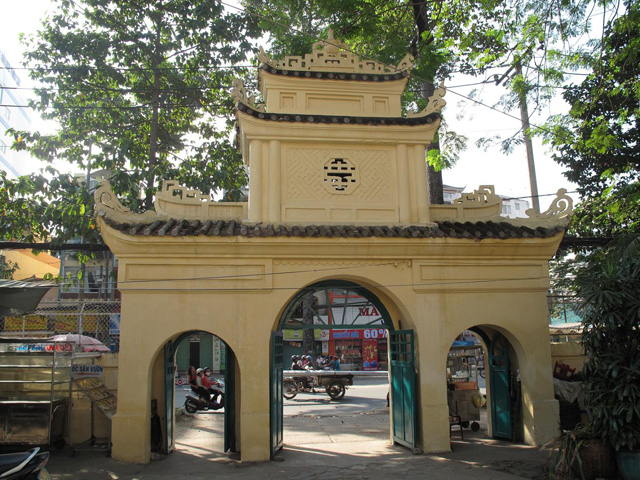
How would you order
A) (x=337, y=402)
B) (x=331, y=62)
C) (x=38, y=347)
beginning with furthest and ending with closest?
(x=337, y=402) < (x=38, y=347) < (x=331, y=62)

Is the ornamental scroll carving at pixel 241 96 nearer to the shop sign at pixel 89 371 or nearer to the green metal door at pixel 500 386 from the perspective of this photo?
the shop sign at pixel 89 371

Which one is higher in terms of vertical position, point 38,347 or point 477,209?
point 477,209

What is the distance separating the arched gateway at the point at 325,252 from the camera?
9539mm

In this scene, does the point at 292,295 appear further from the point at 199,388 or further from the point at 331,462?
the point at 199,388

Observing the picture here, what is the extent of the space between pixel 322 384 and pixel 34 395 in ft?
41.5

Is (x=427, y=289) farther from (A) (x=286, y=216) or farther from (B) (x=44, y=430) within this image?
(B) (x=44, y=430)

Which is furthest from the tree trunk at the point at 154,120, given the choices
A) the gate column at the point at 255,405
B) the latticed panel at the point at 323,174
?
the gate column at the point at 255,405

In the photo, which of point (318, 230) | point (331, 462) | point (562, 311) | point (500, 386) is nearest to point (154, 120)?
point (318, 230)

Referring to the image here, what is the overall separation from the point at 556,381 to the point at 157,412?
828 centimetres

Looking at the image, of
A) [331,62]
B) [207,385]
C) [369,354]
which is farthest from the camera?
[369,354]

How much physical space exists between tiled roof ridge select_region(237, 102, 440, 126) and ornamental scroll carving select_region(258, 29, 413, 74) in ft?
4.41

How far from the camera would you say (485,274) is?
10.3m

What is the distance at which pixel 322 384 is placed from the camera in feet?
69.1

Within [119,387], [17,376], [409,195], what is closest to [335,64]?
[409,195]
